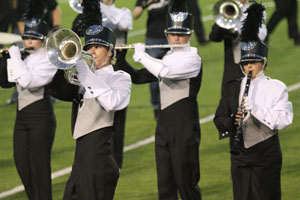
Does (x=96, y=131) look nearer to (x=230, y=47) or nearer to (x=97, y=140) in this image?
(x=97, y=140)

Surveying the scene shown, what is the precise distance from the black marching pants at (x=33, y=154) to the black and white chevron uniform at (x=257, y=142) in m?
1.64

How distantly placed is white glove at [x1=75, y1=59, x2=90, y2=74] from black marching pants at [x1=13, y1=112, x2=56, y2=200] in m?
1.61

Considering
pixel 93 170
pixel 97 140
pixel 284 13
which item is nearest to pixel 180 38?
pixel 97 140

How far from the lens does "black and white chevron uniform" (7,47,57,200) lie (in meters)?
7.03

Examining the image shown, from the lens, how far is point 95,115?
5.84 metres

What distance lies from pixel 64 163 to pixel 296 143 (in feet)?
8.57

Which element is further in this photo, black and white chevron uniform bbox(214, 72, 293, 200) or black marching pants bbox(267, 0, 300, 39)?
black marching pants bbox(267, 0, 300, 39)

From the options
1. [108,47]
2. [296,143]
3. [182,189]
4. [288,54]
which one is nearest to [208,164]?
[296,143]

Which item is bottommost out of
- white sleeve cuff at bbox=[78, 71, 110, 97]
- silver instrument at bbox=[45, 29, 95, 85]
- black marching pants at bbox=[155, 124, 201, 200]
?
black marching pants at bbox=[155, 124, 201, 200]

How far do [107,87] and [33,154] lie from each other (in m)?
1.59

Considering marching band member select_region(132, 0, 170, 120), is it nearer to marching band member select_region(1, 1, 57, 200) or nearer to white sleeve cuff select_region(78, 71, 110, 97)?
marching band member select_region(1, 1, 57, 200)

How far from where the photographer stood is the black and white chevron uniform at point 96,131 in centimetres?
576

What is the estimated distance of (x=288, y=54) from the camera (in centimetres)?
1474

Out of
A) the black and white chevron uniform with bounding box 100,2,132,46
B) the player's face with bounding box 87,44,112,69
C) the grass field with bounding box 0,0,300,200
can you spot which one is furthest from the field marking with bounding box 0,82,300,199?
the player's face with bounding box 87,44,112,69
